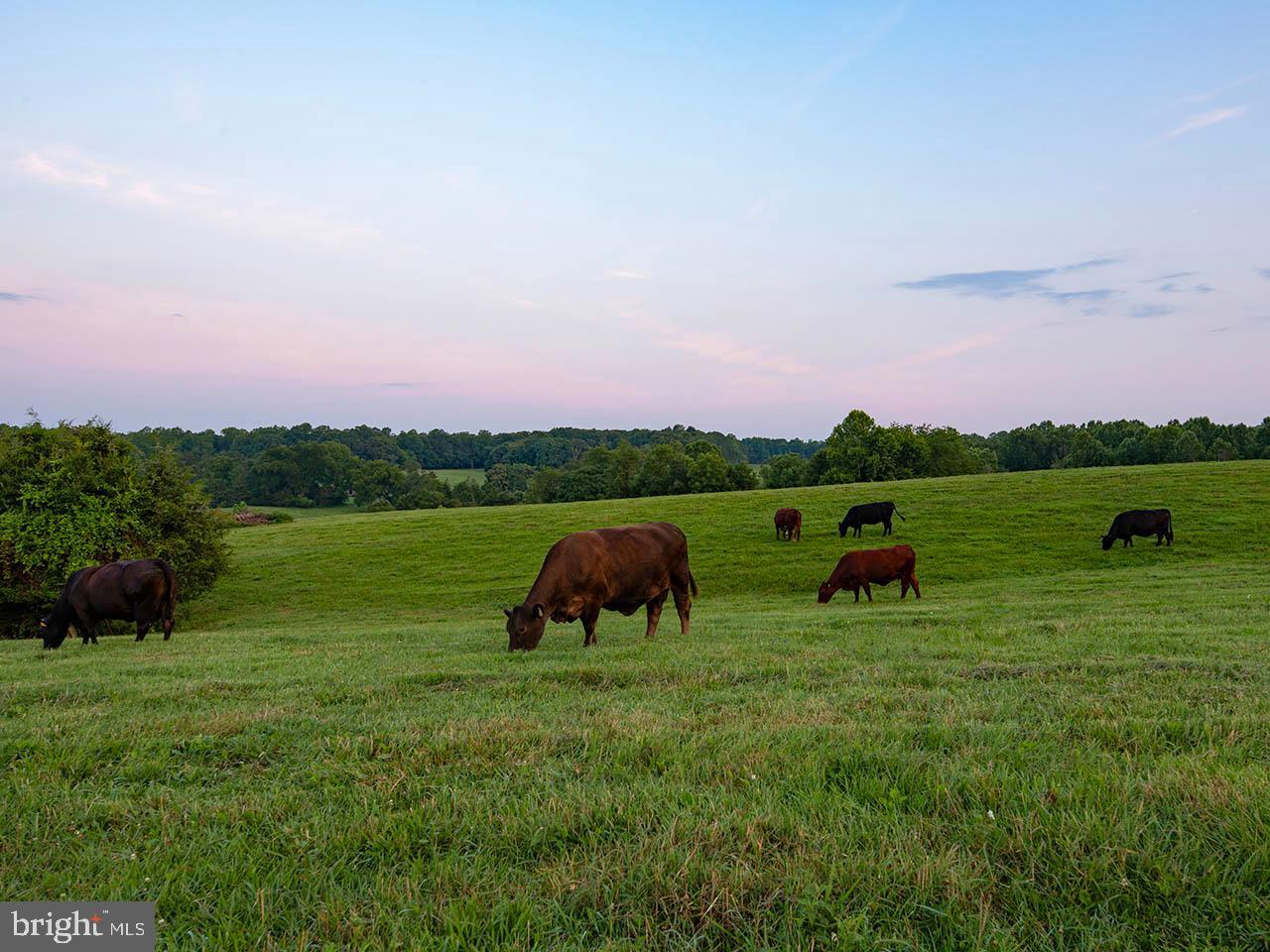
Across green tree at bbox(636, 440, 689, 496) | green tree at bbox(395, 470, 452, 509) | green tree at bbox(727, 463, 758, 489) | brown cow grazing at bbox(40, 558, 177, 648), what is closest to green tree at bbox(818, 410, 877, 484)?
green tree at bbox(727, 463, 758, 489)

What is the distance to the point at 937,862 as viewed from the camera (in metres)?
3.04

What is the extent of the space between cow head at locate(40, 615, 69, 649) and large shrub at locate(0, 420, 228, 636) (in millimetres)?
13497

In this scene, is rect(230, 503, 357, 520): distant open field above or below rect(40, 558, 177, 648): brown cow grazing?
below

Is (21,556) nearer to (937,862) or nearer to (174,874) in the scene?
(174,874)

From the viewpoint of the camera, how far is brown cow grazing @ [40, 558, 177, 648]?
16219mm

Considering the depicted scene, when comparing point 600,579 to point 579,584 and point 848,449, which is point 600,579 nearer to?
point 579,584

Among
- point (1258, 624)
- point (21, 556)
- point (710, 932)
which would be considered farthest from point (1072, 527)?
point (21, 556)

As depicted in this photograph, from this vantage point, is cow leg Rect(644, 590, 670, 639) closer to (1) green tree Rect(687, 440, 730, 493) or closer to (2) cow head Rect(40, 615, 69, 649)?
(2) cow head Rect(40, 615, 69, 649)

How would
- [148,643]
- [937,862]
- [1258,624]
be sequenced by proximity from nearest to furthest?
[937,862] < [1258,624] < [148,643]

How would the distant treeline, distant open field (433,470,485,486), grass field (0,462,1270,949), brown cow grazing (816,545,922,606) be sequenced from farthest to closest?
distant open field (433,470,485,486) → the distant treeline → brown cow grazing (816,545,922,606) → grass field (0,462,1270,949)

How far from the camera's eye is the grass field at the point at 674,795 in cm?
285

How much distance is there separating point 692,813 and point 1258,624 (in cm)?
1207

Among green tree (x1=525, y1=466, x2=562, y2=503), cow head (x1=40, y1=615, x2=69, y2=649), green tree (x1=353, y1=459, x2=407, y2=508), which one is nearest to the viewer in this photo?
cow head (x1=40, y1=615, x2=69, y2=649)

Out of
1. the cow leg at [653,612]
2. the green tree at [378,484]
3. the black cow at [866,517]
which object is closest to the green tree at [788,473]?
the black cow at [866,517]
